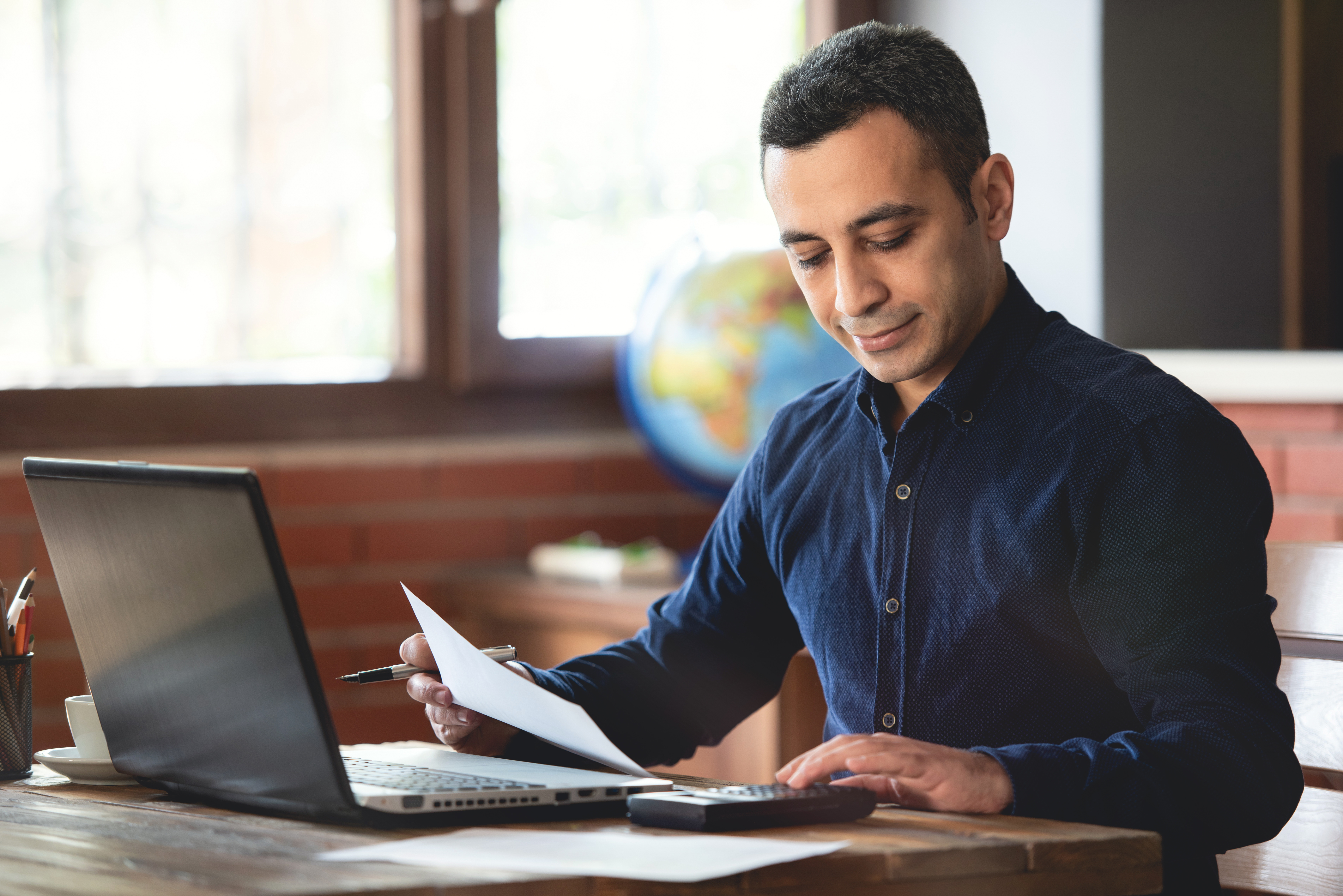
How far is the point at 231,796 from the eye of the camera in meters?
1.08

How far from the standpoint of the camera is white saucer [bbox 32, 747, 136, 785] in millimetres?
1225

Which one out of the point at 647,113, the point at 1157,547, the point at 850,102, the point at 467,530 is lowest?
the point at 467,530

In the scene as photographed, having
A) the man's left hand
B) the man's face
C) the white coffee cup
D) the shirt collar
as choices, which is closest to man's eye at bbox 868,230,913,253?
the man's face

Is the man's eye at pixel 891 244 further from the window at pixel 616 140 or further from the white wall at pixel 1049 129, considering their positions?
the window at pixel 616 140

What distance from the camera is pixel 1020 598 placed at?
122 centimetres

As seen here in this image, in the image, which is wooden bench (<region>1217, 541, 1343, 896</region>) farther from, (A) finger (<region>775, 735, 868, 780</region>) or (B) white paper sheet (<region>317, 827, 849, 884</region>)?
(B) white paper sheet (<region>317, 827, 849, 884</region>)

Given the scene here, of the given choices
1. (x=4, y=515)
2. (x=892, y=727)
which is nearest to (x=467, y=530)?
(x=4, y=515)

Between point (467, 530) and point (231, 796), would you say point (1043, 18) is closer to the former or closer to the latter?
point (467, 530)

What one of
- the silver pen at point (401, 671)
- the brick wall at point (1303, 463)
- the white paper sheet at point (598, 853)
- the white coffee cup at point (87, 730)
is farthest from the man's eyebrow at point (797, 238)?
the brick wall at point (1303, 463)

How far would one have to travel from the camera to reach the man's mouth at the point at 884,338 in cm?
126

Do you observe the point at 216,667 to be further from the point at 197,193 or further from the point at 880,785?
the point at 197,193

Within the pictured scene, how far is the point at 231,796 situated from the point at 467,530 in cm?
148

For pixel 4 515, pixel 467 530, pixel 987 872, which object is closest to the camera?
pixel 987 872

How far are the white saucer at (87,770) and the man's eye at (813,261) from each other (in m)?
0.64
